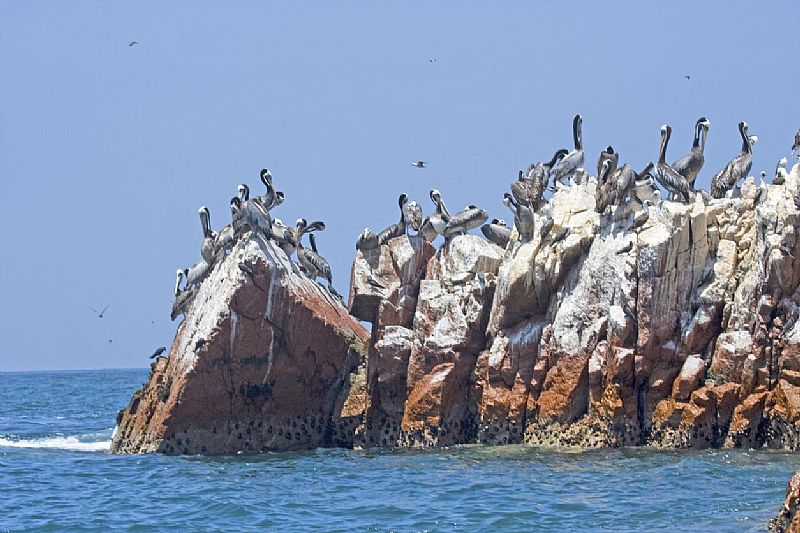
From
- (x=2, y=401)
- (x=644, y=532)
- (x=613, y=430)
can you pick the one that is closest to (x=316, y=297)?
(x=613, y=430)

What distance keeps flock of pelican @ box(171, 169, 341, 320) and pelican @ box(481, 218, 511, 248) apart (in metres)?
3.27

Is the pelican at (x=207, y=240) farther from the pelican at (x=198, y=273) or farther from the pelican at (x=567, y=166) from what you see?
the pelican at (x=567, y=166)

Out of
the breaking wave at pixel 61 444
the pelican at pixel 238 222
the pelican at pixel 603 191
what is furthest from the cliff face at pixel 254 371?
the pelican at pixel 603 191

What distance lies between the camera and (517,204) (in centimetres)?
2697

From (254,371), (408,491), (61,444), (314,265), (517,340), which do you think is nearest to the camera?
(408,491)

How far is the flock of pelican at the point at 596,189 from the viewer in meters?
25.5

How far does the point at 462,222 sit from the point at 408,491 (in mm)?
A: 6916

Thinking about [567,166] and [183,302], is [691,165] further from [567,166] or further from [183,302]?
[183,302]

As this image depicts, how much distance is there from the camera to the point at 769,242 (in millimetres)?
23516

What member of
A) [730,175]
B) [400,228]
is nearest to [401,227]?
[400,228]

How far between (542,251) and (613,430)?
142 inches

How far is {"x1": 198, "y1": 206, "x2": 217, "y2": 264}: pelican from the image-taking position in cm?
2869

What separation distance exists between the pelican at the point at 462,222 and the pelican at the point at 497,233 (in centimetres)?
91

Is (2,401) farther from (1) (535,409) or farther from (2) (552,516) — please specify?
(2) (552,516)
